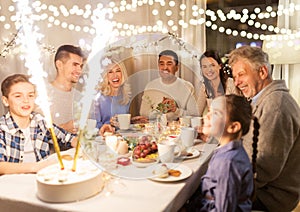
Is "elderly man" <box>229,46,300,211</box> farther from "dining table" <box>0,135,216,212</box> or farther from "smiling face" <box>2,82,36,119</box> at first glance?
"smiling face" <box>2,82,36,119</box>

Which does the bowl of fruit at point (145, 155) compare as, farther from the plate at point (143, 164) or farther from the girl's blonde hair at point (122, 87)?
the girl's blonde hair at point (122, 87)

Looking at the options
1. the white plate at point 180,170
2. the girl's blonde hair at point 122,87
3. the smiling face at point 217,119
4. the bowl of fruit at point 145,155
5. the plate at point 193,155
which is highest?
the girl's blonde hair at point 122,87

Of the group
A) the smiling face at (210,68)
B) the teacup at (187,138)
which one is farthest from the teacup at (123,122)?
the smiling face at (210,68)

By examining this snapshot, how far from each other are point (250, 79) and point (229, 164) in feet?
1.31

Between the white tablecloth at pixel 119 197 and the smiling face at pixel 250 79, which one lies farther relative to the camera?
the smiling face at pixel 250 79

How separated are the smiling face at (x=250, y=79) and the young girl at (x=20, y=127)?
3.46 ft

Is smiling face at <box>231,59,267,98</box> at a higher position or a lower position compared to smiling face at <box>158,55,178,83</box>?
lower

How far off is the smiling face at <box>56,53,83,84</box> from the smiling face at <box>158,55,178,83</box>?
1.75 ft

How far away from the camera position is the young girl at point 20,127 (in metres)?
1.64

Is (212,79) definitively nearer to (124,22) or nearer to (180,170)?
(180,170)

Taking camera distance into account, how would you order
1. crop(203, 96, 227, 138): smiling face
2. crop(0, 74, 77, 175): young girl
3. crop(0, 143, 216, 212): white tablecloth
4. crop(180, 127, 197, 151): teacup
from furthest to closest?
crop(0, 74, 77, 175): young girl, crop(180, 127, 197, 151): teacup, crop(203, 96, 227, 138): smiling face, crop(0, 143, 216, 212): white tablecloth

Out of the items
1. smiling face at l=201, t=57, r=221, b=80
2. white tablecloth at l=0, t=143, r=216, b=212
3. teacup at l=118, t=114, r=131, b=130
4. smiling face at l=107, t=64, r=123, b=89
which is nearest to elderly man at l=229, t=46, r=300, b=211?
smiling face at l=201, t=57, r=221, b=80

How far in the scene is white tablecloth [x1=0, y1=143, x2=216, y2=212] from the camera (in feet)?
3.33

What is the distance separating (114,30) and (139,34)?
0.59 feet
